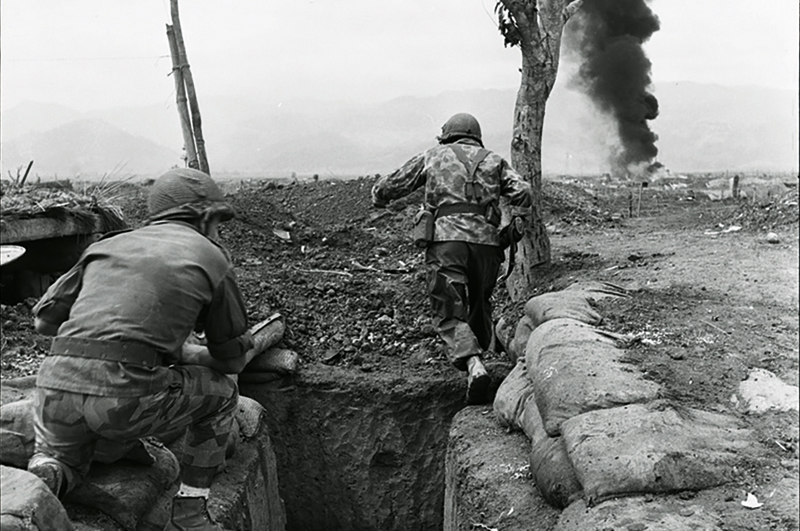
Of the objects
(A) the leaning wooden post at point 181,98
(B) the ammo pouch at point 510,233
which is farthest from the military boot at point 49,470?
(A) the leaning wooden post at point 181,98

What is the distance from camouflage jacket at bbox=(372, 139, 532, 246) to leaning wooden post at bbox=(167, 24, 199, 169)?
4.87 m

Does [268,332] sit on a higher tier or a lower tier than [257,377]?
higher

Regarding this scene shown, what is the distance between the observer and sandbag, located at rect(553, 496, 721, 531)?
7.25ft

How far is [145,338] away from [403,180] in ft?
7.73

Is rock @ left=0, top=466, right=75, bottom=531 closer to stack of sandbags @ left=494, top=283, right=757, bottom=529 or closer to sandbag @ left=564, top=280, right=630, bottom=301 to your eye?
stack of sandbags @ left=494, top=283, right=757, bottom=529

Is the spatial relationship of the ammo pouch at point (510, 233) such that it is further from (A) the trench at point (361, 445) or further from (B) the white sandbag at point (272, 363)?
(B) the white sandbag at point (272, 363)

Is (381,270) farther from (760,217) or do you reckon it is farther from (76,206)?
(760,217)

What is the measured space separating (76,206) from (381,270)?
2.75 metres

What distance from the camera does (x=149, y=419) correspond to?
2.57 m

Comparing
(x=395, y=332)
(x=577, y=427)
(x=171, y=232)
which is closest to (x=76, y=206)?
(x=395, y=332)

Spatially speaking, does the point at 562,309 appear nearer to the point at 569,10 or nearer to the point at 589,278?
the point at 589,278

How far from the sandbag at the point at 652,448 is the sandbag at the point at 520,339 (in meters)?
1.41

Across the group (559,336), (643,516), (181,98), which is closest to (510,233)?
(559,336)

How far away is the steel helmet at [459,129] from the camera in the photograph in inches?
179
